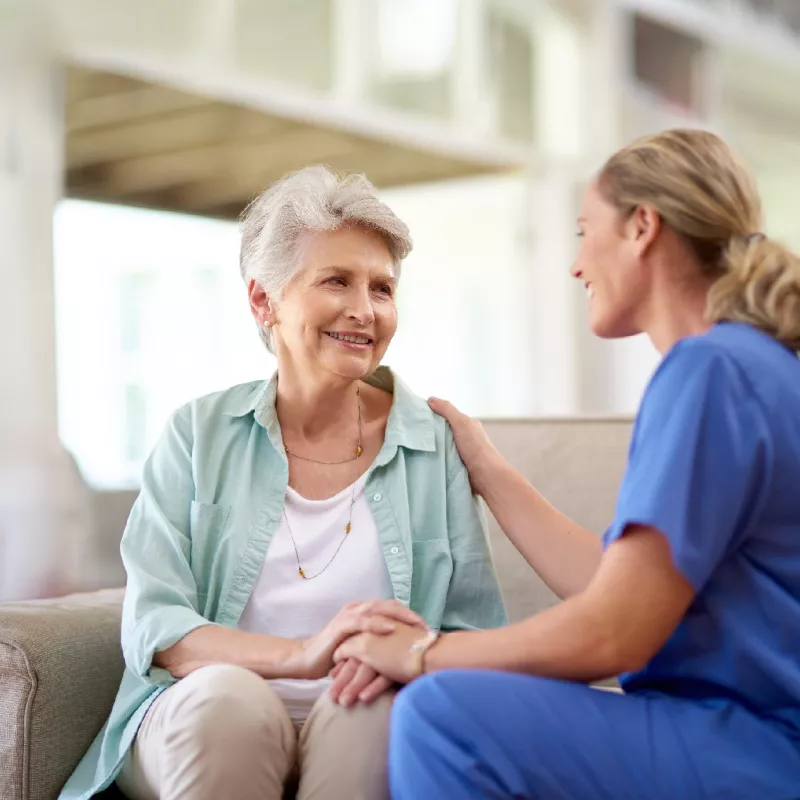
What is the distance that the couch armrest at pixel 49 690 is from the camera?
60.3 inches

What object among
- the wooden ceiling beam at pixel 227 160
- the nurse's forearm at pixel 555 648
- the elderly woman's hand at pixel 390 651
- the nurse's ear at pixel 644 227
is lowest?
the elderly woman's hand at pixel 390 651

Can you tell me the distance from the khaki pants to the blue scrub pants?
23cm

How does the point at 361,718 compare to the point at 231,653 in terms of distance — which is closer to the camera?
the point at 361,718

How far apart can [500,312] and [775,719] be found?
16.6 ft

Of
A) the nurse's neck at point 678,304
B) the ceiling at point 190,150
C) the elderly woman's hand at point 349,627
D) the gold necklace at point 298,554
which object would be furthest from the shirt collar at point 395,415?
the ceiling at point 190,150

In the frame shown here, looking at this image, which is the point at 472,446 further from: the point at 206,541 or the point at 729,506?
the point at 729,506

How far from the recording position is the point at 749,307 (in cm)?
123

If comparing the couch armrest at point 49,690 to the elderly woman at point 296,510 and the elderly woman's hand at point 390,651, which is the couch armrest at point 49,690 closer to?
the elderly woman at point 296,510

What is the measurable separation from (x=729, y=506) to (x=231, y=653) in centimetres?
71

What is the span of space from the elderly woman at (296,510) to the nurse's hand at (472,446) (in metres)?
0.02

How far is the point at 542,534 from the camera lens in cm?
169

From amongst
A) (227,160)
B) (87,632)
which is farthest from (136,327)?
(87,632)

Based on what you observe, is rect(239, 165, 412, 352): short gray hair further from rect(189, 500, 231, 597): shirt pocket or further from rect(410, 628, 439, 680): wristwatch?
rect(410, 628, 439, 680): wristwatch

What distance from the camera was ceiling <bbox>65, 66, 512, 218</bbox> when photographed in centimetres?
491
